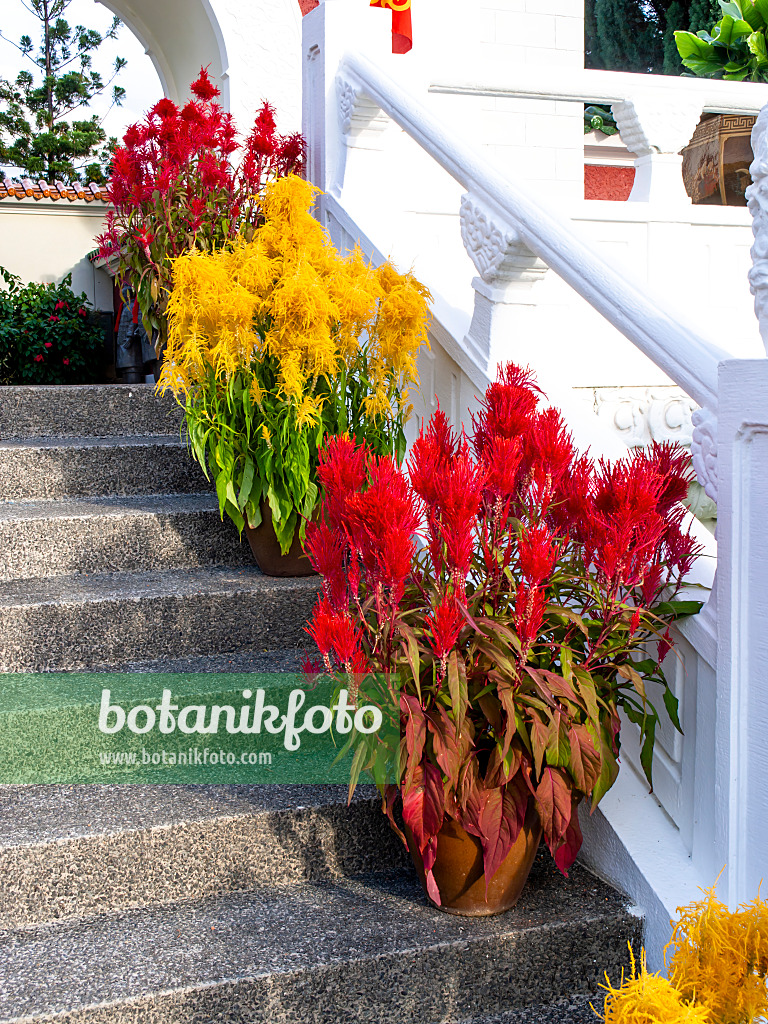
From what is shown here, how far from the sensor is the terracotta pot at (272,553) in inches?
101

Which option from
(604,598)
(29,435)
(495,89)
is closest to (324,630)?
(604,598)

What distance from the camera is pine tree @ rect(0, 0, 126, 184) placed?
18484mm

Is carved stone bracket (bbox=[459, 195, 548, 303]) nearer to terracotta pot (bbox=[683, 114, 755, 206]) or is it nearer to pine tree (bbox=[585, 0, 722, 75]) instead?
terracotta pot (bbox=[683, 114, 755, 206])

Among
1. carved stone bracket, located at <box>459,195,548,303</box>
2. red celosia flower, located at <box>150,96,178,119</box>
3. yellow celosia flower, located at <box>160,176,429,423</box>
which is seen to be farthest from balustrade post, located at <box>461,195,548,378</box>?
red celosia flower, located at <box>150,96,178,119</box>

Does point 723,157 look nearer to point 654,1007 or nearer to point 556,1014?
point 556,1014

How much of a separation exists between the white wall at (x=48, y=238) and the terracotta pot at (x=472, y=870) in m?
9.60

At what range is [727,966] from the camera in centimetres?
120

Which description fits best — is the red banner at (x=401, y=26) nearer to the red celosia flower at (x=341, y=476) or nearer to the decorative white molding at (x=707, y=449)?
the decorative white molding at (x=707, y=449)

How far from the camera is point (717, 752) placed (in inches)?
65.1

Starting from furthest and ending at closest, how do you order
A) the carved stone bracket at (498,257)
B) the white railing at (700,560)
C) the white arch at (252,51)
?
the white arch at (252,51), the carved stone bracket at (498,257), the white railing at (700,560)

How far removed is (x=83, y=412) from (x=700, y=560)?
233 centimetres

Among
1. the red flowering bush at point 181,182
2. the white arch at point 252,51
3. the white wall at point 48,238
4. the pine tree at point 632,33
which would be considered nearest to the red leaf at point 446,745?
the red flowering bush at point 181,182

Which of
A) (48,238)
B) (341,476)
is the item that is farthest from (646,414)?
(48,238)

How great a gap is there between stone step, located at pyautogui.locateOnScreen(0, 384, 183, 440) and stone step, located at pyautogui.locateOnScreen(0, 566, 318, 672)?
92 cm
